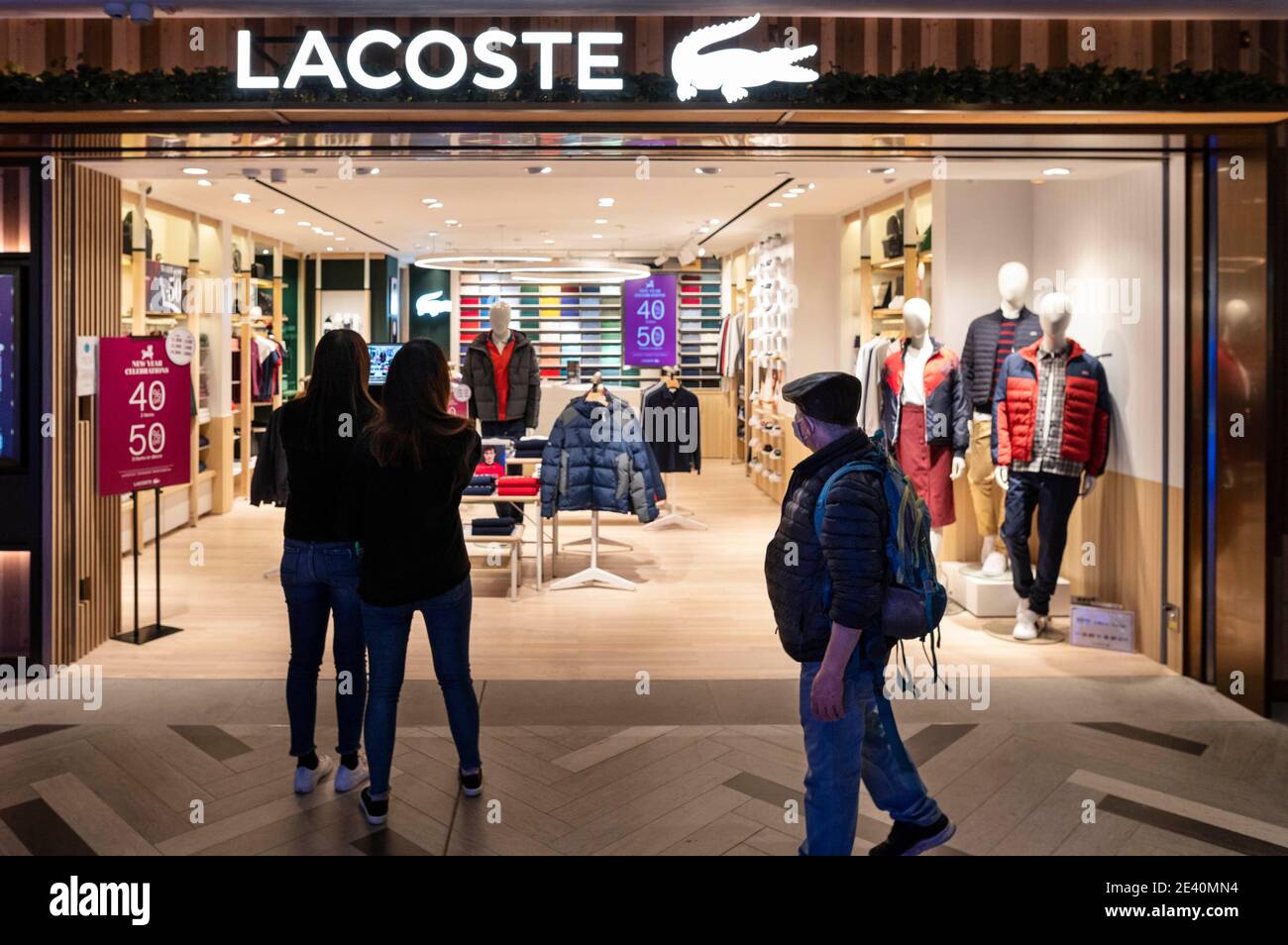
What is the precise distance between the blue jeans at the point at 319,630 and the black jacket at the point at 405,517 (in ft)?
0.85

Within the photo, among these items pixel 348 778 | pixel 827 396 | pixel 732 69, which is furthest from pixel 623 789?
pixel 732 69

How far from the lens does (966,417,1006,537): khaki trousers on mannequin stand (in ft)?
21.9

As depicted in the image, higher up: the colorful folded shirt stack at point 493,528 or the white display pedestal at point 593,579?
the colorful folded shirt stack at point 493,528

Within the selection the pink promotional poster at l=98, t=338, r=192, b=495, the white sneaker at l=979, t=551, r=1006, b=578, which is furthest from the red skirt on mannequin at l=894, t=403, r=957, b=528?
the pink promotional poster at l=98, t=338, r=192, b=495

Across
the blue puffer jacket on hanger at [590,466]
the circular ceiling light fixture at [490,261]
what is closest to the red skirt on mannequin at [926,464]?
the blue puffer jacket on hanger at [590,466]

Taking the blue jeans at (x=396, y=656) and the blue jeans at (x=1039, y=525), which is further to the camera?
the blue jeans at (x=1039, y=525)

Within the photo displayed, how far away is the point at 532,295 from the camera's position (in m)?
16.3

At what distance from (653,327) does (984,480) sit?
5.22 m

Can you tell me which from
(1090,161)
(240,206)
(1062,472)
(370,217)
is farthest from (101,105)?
(370,217)

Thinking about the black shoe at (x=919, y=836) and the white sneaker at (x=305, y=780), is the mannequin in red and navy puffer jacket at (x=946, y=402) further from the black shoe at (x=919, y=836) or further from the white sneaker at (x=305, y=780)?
the white sneaker at (x=305, y=780)

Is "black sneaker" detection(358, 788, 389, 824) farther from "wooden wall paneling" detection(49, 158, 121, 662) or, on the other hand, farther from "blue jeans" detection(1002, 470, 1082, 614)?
"blue jeans" detection(1002, 470, 1082, 614)

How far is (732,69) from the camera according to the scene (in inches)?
178

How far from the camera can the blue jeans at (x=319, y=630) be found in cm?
360
